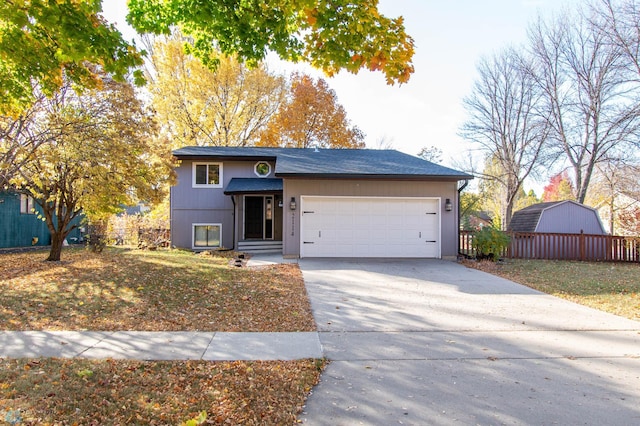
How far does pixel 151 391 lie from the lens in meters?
3.40

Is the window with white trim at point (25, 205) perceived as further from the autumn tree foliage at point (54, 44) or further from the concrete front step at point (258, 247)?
Answer: the autumn tree foliage at point (54, 44)

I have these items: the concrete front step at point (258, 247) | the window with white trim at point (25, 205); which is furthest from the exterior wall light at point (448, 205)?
the window with white trim at point (25, 205)

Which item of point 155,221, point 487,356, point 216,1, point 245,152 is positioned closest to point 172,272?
point 216,1

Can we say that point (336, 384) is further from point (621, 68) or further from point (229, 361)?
point (621, 68)

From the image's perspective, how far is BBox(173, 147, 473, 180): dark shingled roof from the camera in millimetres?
12844

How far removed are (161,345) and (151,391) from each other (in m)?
1.31

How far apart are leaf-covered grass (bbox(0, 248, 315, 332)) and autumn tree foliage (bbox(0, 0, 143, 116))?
327 centimetres

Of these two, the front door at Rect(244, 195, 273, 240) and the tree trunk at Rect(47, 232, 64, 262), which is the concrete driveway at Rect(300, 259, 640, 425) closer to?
the tree trunk at Rect(47, 232, 64, 262)

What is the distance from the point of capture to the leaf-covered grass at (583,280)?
7.45 m

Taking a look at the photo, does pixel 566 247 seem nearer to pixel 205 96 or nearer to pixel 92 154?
pixel 92 154

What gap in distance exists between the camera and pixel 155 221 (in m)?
20.0

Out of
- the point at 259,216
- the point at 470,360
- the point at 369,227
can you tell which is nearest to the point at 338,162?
the point at 369,227

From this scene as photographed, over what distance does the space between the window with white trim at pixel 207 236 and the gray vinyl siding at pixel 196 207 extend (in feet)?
0.59

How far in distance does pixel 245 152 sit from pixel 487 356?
1475 cm
